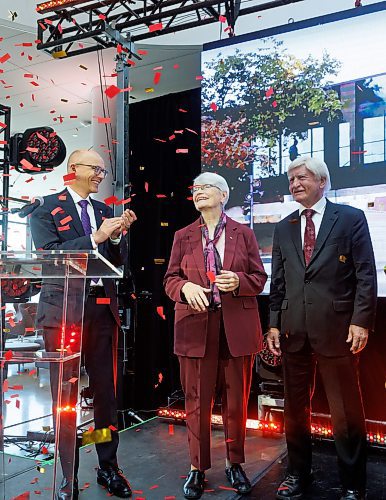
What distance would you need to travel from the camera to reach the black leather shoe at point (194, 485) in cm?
269

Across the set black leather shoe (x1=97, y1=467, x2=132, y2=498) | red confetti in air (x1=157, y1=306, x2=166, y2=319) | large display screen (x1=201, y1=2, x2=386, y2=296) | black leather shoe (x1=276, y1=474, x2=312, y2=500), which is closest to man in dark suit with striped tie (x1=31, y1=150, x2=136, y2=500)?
black leather shoe (x1=97, y1=467, x2=132, y2=498)

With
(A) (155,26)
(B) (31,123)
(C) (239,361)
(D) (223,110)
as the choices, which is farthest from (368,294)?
(B) (31,123)

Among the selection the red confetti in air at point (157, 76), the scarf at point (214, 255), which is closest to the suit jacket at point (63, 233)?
the scarf at point (214, 255)

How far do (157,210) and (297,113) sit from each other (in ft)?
6.75

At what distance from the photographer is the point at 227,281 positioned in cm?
264

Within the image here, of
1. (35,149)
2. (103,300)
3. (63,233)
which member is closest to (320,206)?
(103,300)

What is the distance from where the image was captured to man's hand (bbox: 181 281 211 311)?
2.56 m

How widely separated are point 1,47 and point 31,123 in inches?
114

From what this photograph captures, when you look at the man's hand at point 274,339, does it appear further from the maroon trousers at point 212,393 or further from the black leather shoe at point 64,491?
the black leather shoe at point 64,491

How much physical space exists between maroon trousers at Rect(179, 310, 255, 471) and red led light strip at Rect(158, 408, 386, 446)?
3.74 feet

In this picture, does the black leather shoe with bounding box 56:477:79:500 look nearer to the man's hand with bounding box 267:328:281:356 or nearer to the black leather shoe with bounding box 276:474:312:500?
the black leather shoe with bounding box 276:474:312:500

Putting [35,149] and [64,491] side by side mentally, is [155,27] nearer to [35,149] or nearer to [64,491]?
A: [35,149]

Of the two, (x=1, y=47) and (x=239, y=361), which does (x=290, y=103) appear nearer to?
(x=239, y=361)

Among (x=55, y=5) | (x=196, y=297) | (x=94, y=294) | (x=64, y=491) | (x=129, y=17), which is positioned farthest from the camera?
(x=129, y=17)
